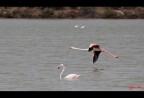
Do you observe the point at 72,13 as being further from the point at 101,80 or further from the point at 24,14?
the point at 101,80

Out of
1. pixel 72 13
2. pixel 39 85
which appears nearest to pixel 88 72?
pixel 39 85

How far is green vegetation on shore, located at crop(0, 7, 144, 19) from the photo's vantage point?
91.7 m

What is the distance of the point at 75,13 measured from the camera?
9644cm

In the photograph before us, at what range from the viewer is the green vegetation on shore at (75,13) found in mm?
91694

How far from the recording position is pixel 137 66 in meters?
20.4
